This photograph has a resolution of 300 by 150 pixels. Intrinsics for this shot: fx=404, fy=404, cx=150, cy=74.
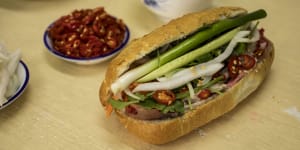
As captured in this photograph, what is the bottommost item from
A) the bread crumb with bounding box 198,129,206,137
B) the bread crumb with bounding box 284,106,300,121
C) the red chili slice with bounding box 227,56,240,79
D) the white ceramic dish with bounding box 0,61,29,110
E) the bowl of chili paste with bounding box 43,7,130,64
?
the bread crumb with bounding box 198,129,206,137

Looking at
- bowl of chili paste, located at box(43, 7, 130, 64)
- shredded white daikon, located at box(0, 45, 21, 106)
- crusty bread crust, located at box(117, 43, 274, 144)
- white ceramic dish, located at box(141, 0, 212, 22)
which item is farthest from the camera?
white ceramic dish, located at box(141, 0, 212, 22)

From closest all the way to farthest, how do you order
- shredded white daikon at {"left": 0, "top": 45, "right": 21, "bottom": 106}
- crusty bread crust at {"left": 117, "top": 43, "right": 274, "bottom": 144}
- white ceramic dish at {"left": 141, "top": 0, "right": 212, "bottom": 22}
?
1. crusty bread crust at {"left": 117, "top": 43, "right": 274, "bottom": 144}
2. shredded white daikon at {"left": 0, "top": 45, "right": 21, "bottom": 106}
3. white ceramic dish at {"left": 141, "top": 0, "right": 212, "bottom": 22}

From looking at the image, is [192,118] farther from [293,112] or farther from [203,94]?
[293,112]

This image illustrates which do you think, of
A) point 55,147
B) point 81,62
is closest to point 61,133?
point 55,147

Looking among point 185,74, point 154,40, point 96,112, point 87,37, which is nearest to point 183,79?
point 185,74

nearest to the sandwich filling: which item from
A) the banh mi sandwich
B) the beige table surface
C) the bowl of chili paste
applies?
the banh mi sandwich

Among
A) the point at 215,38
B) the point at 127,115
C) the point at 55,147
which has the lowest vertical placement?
the point at 55,147

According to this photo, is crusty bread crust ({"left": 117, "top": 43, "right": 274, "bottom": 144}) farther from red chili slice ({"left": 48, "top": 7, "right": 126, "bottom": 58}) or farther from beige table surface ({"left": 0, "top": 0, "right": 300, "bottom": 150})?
red chili slice ({"left": 48, "top": 7, "right": 126, "bottom": 58})

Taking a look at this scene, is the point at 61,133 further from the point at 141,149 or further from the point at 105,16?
the point at 105,16
